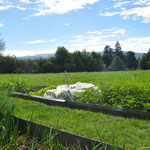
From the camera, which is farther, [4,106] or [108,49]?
[108,49]

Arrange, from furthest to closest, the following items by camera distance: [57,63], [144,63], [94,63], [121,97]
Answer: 1. [144,63]
2. [94,63]
3. [57,63]
4. [121,97]

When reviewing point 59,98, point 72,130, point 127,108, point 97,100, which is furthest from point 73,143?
point 59,98

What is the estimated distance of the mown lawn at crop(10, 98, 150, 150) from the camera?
10.6ft

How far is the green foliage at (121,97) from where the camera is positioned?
4.47 meters

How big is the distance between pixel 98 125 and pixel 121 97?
1325 millimetres

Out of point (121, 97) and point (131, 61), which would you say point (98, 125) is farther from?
point (131, 61)

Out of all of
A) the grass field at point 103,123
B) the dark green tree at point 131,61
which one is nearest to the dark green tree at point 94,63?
the dark green tree at point 131,61

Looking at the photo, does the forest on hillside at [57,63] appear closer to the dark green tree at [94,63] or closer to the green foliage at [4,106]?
the dark green tree at [94,63]

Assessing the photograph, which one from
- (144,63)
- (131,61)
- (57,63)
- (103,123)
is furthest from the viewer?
(131,61)

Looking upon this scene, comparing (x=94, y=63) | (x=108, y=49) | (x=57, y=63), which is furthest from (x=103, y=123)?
(x=108, y=49)

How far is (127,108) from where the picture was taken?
15.0 ft

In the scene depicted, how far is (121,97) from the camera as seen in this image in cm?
484

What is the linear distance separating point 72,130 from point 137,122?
1.50 meters

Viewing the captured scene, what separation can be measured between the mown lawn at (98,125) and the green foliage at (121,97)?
18.8 inches
